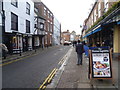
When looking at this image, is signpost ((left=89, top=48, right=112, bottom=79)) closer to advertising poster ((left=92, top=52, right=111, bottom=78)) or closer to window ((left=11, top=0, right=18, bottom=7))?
advertising poster ((left=92, top=52, right=111, bottom=78))

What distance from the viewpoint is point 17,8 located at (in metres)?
19.1

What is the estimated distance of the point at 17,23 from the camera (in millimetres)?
19234

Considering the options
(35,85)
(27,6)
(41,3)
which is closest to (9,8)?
(27,6)

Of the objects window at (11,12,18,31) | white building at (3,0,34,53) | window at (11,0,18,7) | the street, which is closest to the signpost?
the street

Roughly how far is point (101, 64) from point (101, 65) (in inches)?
1.5

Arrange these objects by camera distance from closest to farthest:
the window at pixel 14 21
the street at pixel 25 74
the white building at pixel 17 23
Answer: the street at pixel 25 74 < the white building at pixel 17 23 < the window at pixel 14 21

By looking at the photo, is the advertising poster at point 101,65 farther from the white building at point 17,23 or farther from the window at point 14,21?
the window at point 14,21

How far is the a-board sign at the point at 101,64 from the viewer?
17.8 ft

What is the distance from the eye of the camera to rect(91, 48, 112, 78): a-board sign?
5.43 meters

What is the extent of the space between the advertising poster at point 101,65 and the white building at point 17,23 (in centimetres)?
1276

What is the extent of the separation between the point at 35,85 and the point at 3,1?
13.1m

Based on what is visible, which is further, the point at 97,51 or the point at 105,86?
the point at 97,51

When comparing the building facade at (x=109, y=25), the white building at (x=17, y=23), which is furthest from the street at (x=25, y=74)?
the white building at (x=17, y=23)

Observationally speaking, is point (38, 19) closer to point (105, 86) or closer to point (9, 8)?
point (9, 8)
